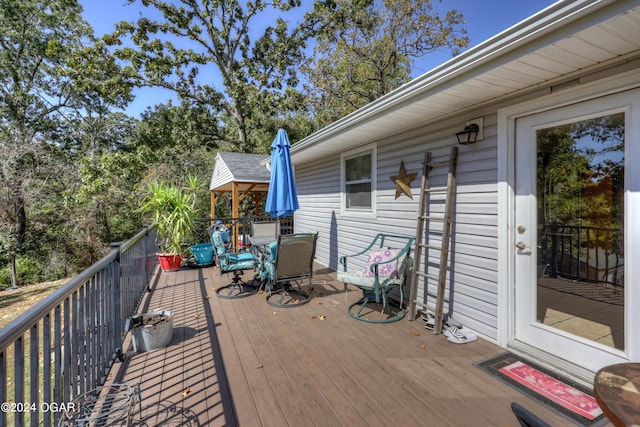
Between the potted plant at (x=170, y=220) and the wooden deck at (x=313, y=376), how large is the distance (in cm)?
290

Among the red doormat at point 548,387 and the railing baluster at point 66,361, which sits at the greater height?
the railing baluster at point 66,361

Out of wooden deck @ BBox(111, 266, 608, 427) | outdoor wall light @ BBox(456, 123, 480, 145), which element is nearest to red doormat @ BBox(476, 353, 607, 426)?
wooden deck @ BBox(111, 266, 608, 427)

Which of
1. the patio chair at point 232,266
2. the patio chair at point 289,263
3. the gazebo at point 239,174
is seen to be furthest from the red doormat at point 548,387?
the gazebo at point 239,174

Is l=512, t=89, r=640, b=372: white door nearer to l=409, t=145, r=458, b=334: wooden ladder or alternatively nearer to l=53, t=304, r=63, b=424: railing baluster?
l=409, t=145, r=458, b=334: wooden ladder

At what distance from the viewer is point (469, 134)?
3.19m

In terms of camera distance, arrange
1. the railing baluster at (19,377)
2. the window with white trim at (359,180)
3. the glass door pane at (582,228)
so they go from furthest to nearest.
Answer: the window with white trim at (359,180), the glass door pane at (582,228), the railing baluster at (19,377)

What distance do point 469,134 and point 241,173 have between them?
671 centimetres

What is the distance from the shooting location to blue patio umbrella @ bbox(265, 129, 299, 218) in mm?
5230

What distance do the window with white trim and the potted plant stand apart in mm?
3369

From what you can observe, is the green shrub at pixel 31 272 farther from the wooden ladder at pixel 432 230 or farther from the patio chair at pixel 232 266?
the wooden ladder at pixel 432 230

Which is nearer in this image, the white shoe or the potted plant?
the white shoe

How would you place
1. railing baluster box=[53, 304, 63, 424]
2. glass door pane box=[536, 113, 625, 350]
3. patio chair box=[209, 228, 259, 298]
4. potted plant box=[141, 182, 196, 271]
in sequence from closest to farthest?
railing baluster box=[53, 304, 63, 424] → glass door pane box=[536, 113, 625, 350] → patio chair box=[209, 228, 259, 298] → potted plant box=[141, 182, 196, 271]

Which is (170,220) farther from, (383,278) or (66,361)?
(66,361)

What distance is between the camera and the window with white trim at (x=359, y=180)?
5.04m
